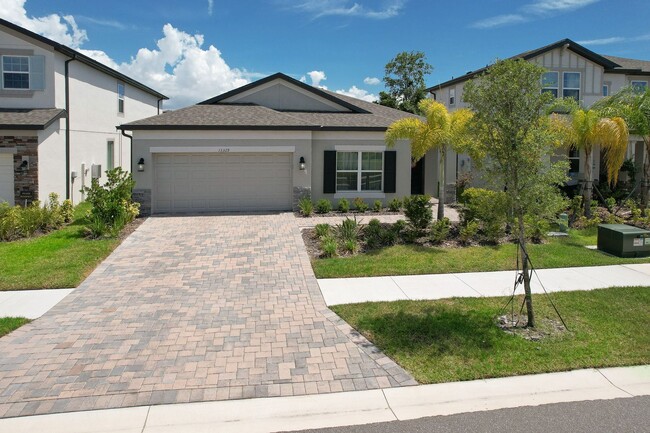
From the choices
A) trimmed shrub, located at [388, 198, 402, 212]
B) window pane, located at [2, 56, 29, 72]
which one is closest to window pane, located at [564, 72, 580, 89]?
trimmed shrub, located at [388, 198, 402, 212]

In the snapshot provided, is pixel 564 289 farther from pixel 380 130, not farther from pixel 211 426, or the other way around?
pixel 380 130

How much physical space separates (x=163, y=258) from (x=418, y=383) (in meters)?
7.58

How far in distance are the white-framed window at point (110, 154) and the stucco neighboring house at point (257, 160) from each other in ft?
21.2

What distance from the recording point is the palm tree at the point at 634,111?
1602cm

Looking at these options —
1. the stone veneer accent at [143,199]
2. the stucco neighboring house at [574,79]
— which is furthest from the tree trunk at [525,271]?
the stucco neighboring house at [574,79]

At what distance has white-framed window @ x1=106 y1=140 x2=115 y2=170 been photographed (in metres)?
23.0

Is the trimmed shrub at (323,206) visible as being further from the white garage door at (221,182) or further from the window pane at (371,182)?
the window pane at (371,182)

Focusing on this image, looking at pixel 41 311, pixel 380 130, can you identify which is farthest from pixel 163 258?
pixel 380 130

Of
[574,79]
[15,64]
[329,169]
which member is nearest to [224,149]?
[329,169]

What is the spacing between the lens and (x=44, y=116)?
662 inches

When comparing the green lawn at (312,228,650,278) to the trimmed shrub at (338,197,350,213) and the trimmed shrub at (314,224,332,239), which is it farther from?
the trimmed shrub at (338,197,350,213)

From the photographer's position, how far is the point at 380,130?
59.5ft

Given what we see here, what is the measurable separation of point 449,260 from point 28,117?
48.3 feet

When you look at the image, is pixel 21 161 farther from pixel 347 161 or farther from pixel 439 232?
pixel 439 232
